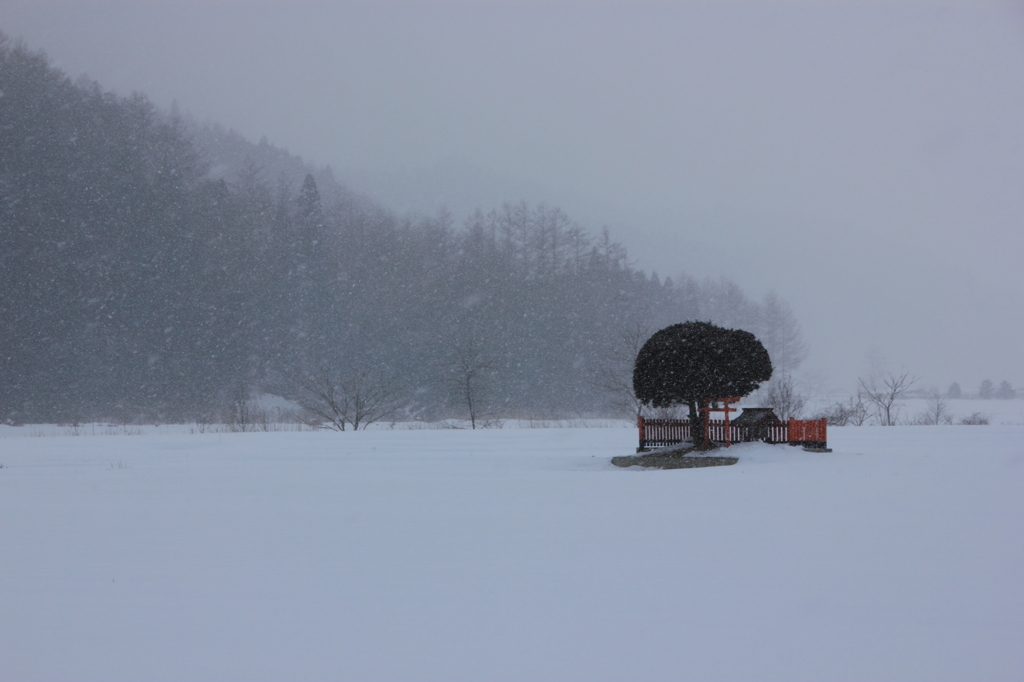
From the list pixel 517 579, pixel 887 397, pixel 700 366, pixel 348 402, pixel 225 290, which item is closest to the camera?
pixel 517 579

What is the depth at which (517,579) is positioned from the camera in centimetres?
556

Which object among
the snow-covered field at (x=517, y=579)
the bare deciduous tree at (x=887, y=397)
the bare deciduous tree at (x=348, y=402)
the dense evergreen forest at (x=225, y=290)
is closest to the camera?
the snow-covered field at (x=517, y=579)

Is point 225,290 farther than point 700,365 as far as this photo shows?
Yes

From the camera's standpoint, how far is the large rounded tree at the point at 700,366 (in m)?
16.1

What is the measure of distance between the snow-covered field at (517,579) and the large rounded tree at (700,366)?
4622 millimetres

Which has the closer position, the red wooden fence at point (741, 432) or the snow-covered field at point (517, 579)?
the snow-covered field at point (517, 579)

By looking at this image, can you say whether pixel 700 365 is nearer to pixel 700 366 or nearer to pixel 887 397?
pixel 700 366

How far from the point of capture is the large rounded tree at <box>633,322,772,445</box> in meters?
16.1

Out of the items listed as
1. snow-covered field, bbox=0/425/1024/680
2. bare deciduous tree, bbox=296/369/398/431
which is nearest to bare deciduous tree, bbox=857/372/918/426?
snow-covered field, bbox=0/425/1024/680

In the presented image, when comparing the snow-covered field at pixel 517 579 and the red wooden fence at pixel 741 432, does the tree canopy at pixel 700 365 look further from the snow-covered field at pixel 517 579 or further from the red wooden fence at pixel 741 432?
the snow-covered field at pixel 517 579

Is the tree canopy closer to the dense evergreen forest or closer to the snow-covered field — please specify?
the snow-covered field

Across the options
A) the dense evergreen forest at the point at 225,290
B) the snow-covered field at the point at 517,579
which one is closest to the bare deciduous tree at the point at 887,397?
the dense evergreen forest at the point at 225,290

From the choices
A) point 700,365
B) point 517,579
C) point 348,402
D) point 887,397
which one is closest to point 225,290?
point 348,402

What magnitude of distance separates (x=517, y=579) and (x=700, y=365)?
11.6 m
